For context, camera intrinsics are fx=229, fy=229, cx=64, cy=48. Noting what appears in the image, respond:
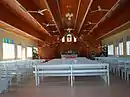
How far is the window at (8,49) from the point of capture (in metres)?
13.5

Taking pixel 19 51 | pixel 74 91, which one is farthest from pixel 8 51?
pixel 74 91

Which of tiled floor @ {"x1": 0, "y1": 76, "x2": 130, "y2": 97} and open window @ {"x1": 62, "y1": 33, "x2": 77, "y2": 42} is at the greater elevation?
open window @ {"x1": 62, "y1": 33, "x2": 77, "y2": 42}

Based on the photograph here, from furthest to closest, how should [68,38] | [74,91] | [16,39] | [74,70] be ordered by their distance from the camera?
[68,38], [16,39], [74,70], [74,91]

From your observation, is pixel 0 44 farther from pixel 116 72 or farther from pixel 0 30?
pixel 116 72

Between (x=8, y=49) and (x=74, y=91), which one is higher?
(x=8, y=49)

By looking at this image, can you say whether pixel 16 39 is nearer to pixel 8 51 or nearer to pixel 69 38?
pixel 8 51

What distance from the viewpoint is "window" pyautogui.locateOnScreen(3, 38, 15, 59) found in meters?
13.5

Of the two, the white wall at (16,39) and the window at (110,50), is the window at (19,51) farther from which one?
the window at (110,50)

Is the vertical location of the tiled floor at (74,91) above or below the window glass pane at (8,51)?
below

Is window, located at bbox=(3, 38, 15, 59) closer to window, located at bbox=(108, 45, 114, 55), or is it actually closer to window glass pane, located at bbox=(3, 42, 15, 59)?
window glass pane, located at bbox=(3, 42, 15, 59)

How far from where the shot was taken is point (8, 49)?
47.4 feet

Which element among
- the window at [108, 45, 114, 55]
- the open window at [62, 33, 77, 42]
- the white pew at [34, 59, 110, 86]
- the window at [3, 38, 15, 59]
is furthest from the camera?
the open window at [62, 33, 77, 42]

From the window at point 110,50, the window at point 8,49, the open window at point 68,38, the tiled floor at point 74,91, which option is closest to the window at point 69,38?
the open window at point 68,38

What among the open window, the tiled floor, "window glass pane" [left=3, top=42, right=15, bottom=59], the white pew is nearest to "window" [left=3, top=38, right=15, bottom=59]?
"window glass pane" [left=3, top=42, right=15, bottom=59]
